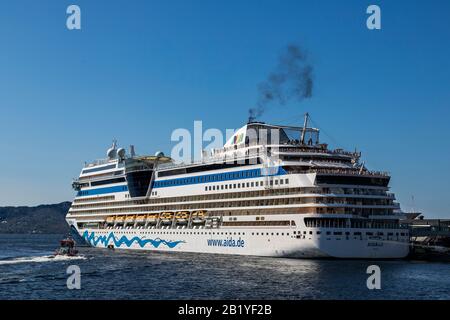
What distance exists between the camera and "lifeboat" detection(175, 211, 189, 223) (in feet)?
293

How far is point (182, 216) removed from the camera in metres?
89.9

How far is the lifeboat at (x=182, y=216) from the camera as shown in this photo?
293 feet

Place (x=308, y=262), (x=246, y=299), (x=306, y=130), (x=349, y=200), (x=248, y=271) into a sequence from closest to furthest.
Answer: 1. (x=246, y=299)
2. (x=248, y=271)
3. (x=308, y=262)
4. (x=349, y=200)
5. (x=306, y=130)

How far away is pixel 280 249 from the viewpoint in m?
69.8

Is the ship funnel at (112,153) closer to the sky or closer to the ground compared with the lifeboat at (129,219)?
closer to the sky

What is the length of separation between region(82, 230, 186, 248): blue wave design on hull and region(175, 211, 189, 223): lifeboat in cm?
345

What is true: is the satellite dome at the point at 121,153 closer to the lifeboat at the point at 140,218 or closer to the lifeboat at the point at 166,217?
the lifeboat at the point at 140,218

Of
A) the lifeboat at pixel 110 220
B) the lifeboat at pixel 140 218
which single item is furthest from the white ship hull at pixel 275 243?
the lifeboat at pixel 110 220

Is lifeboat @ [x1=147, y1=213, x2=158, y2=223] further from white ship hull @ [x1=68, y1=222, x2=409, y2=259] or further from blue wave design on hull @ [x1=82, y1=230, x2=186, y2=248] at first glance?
blue wave design on hull @ [x1=82, y1=230, x2=186, y2=248]

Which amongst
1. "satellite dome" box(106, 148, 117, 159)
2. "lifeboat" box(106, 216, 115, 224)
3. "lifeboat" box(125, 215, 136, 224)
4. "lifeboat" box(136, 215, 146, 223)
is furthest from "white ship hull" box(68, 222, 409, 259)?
"satellite dome" box(106, 148, 117, 159)

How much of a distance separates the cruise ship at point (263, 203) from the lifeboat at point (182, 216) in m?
0.31

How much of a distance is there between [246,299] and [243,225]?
118 ft
